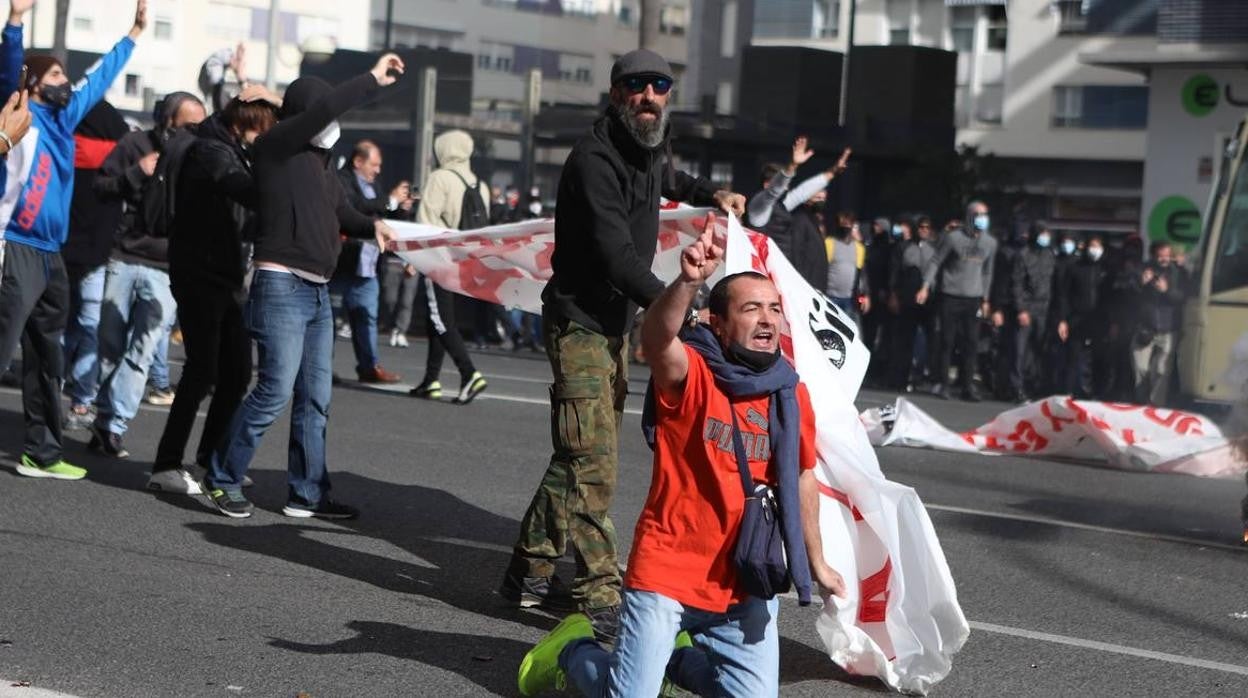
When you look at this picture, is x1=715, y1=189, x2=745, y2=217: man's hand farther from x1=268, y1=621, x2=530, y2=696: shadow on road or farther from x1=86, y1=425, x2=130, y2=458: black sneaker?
x1=86, y1=425, x2=130, y2=458: black sneaker

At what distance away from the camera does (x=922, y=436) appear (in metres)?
12.4

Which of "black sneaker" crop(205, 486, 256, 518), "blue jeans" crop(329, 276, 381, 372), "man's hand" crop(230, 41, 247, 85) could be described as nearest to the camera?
"black sneaker" crop(205, 486, 256, 518)

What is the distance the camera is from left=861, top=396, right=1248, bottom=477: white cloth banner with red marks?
1169cm

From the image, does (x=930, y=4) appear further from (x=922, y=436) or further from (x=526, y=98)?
(x=922, y=436)

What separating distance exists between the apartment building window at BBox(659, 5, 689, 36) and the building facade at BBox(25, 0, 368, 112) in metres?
16.4

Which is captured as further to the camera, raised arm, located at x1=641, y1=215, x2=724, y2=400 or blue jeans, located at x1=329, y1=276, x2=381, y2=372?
blue jeans, located at x1=329, y1=276, x2=381, y2=372

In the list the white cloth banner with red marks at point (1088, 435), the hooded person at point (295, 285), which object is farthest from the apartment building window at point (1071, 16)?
the hooded person at point (295, 285)

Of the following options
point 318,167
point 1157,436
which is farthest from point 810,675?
point 1157,436

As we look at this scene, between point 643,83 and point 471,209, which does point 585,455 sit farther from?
point 471,209

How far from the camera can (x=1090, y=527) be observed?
361 inches

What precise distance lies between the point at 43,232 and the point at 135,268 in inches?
88.3

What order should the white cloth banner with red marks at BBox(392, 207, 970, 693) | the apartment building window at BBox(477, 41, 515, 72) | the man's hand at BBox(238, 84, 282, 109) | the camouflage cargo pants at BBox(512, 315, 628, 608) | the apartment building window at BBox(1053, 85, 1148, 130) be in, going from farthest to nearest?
the apartment building window at BBox(477, 41, 515, 72) < the apartment building window at BBox(1053, 85, 1148, 130) < the man's hand at BBox(238, 84, 282, 109) < the camouflage cargo pants at BBox(512, 315, 628, 608) < the white cloth banner with red marks at BBox(392, 207, 970, 693)

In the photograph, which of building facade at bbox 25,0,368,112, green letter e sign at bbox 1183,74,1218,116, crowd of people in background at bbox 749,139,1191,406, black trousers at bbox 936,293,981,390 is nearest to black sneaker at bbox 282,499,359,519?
crowd of people in background at bbox 749,139,1191,406

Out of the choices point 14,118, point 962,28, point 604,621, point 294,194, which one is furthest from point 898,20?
point 604,621
